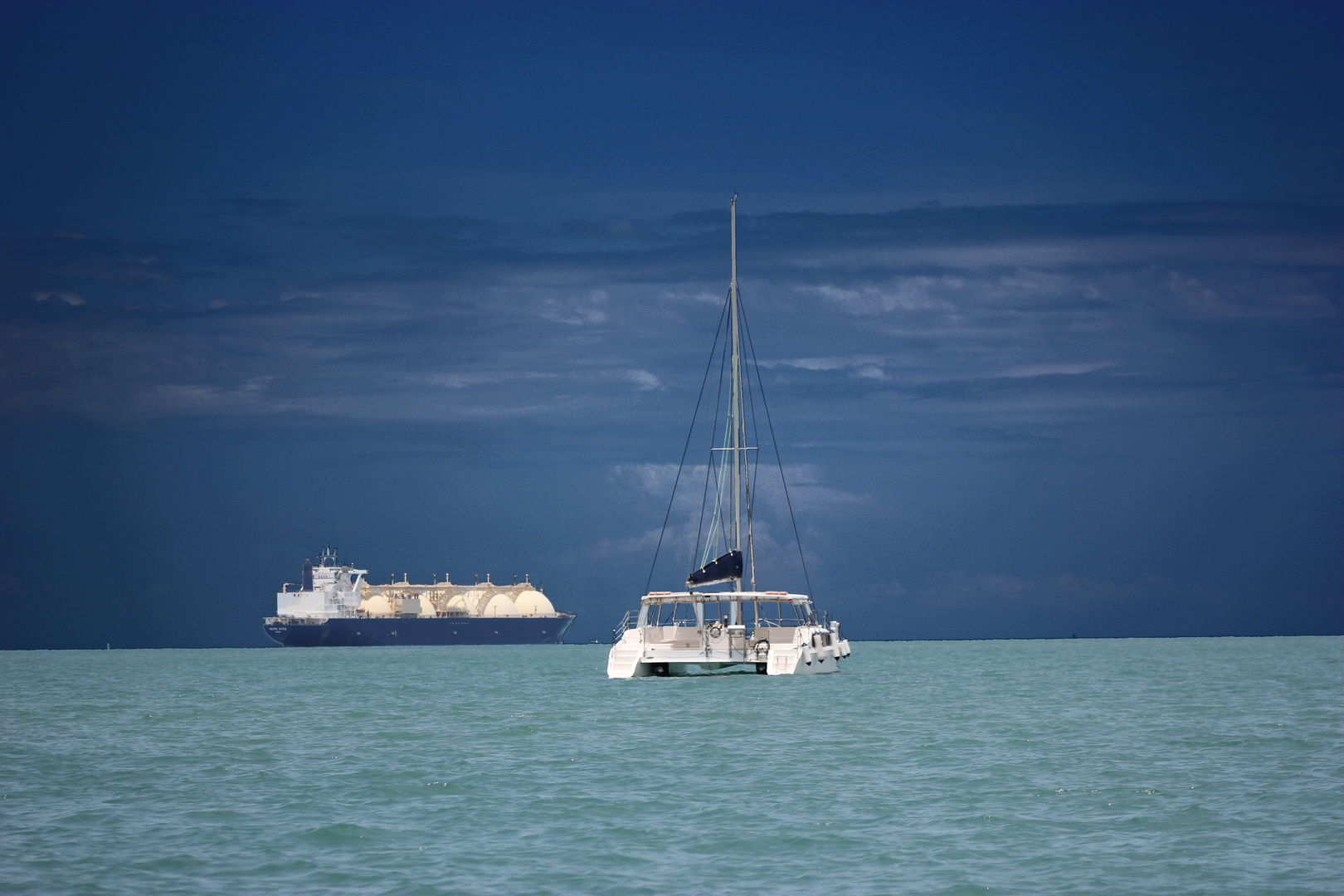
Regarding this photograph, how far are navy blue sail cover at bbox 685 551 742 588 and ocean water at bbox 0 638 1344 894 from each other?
25.4ft

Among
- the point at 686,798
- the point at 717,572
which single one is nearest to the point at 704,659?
the point at 717,572

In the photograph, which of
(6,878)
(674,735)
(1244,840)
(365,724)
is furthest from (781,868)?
(365,724)

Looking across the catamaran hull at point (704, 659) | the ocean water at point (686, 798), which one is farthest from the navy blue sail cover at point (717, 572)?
the ocean water at point (686, 798)

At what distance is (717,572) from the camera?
5584 centimetres

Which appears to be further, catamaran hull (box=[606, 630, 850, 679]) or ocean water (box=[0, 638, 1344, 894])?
catamaran hull (box=[606, 630, 850, 679])

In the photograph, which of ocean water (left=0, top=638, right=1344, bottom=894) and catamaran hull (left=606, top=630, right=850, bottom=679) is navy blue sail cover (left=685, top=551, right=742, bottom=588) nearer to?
catamaran hull (left=606, top=630, right=850, bottom=679)

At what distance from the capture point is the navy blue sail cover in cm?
5562

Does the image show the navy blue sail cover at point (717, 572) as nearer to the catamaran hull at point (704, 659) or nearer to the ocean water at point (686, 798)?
the catamaran hull at point (704, 659)

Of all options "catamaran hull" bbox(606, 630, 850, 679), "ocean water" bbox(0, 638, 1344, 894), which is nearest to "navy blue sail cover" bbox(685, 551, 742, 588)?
"catamaran hull" bbox(606, 630, 850, 679)

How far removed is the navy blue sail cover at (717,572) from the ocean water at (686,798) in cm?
775

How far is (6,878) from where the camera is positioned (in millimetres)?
17203

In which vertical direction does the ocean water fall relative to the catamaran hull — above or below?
below

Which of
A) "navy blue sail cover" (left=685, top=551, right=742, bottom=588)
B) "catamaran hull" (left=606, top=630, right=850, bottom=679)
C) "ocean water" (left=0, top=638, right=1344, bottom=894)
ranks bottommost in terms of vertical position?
"ocean water" (left=0, top=638, right=1344, bottom=894)

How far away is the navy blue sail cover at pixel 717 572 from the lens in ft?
182
